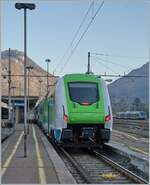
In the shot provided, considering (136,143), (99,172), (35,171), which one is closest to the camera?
(35,171)

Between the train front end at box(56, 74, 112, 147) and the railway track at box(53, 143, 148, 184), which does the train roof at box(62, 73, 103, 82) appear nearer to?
the train front end at box(56, 74, 112, 147)

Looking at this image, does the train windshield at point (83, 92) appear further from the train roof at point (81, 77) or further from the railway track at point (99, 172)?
the railway track at point (99, 172)

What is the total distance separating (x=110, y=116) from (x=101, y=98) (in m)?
0.88

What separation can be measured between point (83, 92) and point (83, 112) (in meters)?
1.00

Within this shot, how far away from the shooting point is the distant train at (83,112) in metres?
21.9

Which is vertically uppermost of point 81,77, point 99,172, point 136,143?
point 81,77

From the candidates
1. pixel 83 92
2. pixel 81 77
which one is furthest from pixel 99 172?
pixel 81 77

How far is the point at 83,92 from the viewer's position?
22.6 m

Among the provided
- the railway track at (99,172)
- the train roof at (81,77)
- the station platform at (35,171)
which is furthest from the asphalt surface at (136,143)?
the station platform at (35,171)

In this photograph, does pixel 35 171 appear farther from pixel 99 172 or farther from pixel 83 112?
pixel 83 112

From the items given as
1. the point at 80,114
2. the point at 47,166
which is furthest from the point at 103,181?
the point at 80,114

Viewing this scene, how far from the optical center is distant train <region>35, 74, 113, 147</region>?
21.9 m

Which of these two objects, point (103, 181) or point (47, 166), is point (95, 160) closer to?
point (47, 166)

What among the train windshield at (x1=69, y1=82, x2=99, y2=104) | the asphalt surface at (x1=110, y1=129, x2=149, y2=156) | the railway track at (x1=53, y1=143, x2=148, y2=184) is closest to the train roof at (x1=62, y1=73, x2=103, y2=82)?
the train windshield at (x1=69, y1=82, x2=99, y2=104)
